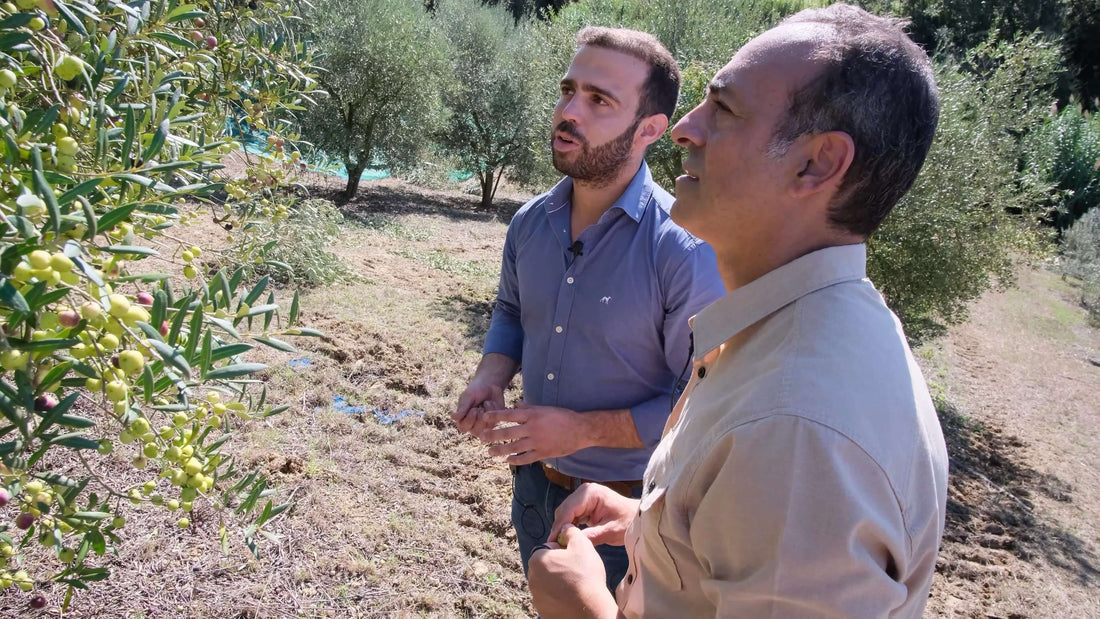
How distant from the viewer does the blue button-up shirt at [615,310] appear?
2.08m

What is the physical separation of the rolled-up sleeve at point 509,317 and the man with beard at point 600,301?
86 mm

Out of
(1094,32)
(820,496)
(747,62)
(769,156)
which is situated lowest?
(820,496)

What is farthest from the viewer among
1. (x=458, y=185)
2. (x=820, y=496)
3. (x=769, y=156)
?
(x=458, y=185)

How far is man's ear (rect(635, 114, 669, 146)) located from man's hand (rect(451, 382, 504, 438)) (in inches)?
37.5

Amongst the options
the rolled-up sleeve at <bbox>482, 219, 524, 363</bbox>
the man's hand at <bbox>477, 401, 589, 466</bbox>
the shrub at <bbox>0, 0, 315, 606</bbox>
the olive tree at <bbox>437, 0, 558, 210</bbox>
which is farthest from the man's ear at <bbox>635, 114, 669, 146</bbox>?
the olive tree at <bbox>437, 0, 558, 210</bbox>

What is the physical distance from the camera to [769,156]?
115 centimetres

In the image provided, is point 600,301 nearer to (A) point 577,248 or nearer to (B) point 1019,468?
(A) point 577,248

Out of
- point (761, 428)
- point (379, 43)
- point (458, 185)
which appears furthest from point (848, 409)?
point (458, 185)

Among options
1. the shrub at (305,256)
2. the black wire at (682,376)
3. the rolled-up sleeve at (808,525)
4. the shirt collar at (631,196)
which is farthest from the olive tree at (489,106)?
the rolled-up sleeve at (808,525)

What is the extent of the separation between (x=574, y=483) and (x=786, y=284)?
137 cm

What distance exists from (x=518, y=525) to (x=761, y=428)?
1695 mm

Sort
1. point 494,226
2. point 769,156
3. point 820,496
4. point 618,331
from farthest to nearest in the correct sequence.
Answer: point 494,226 < point 618,331 < point 769,156 < point 820,496

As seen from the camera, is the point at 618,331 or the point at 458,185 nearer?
the point at 618,331

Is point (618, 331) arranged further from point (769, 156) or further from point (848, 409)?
point (848, 409)
